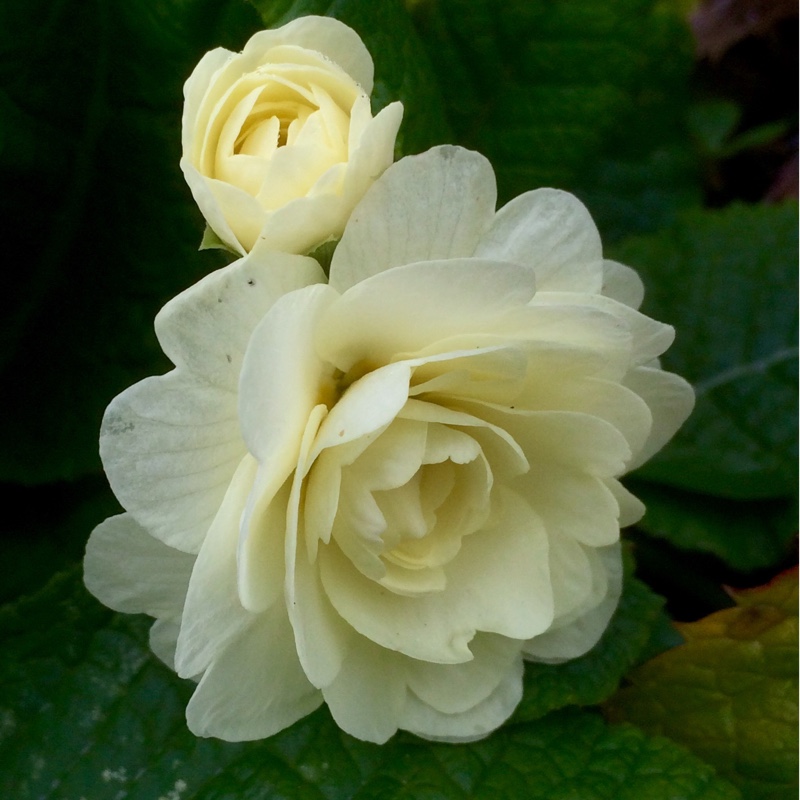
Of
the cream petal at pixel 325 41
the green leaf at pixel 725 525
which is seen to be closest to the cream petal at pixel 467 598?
the cream petal at pixel 325 41

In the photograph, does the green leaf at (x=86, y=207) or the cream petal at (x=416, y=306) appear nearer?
the cream petal at (x=416, y=306)

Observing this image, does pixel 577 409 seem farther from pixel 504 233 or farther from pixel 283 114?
pixel 283 114

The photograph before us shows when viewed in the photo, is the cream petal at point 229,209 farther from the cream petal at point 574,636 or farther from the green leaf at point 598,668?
the green leaf at point 598,668

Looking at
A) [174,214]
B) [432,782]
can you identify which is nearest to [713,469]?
[432,782]

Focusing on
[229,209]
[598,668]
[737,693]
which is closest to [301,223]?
[229,209]

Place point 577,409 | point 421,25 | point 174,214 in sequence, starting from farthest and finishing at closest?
point 421,25 < point 174,214 < point 577,409

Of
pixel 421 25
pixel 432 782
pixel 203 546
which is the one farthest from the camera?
pixel 421 25

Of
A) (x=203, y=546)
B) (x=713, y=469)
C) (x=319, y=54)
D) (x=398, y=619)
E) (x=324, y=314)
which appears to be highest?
(x=319, y=54)
